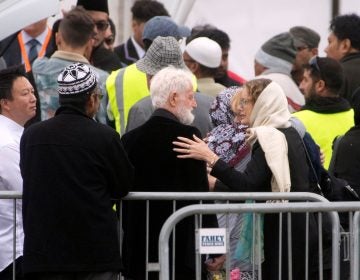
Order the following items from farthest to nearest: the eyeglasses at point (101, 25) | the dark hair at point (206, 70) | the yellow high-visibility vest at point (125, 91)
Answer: the eyeglasses at point (101, 25)
the dark hair at point (206, 70)
the yellow high-visibility vest at point (125, 91)

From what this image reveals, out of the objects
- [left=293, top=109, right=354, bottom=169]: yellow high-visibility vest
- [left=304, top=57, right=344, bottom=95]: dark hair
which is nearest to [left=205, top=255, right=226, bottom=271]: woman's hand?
[left=293, top=109, right=354, bottom=169]: yellow high-visibility vest

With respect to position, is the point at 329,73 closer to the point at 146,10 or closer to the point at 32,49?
the point at 146,10

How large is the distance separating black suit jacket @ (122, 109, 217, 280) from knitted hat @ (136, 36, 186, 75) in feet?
3.47

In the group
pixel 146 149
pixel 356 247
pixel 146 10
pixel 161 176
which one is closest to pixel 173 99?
pixel 146 149

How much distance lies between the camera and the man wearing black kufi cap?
450 inches

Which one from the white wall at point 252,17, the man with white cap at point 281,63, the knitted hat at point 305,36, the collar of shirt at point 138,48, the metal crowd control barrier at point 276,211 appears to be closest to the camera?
the metal crowd control barrier at point 276,211

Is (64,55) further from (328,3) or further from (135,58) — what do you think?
(328,3)

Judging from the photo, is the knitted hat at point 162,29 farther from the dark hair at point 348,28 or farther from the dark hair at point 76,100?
the dark hair at point 76,100

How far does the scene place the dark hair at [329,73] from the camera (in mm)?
9977

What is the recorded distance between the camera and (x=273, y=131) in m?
8.69

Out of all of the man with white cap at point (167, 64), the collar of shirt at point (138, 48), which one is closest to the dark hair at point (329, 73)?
the man with white cap at point (167, 64)

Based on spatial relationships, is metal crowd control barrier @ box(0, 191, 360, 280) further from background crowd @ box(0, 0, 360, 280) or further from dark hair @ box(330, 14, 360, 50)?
dark hair @ box(330, 14, 360, 50)

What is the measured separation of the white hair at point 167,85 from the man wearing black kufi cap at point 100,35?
271 cm

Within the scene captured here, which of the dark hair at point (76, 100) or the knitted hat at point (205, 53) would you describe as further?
the knitted hat at point (205, 53)
